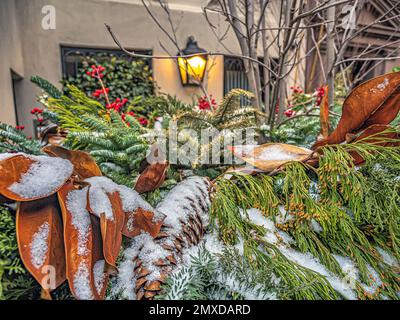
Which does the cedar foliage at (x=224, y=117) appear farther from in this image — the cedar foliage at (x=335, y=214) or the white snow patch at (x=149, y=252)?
the white snow patch at (x=149, y=252)

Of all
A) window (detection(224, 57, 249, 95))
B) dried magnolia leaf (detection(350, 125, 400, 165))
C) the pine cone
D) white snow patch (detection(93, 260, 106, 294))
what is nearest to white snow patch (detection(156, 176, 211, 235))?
the pine cone

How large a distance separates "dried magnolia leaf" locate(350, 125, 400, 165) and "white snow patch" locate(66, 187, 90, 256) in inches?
18.2

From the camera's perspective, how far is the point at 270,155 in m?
0.52

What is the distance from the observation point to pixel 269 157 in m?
0.52

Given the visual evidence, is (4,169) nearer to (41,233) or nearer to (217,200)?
(41,233)

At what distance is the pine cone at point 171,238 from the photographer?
32 cm

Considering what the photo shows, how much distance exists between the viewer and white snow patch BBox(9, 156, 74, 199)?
304 mm

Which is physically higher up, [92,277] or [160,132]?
[160,132]

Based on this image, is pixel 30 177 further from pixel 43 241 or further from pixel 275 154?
pixel 275 154

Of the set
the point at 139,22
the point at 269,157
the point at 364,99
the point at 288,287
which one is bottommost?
the point at 288,287

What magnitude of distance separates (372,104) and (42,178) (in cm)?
55

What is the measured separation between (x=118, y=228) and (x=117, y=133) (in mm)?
297

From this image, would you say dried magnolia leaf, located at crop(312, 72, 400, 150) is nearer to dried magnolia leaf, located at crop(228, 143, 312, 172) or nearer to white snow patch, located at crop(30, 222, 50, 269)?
dried magnolia leaf, located at crop(228, 143, 312, 172)

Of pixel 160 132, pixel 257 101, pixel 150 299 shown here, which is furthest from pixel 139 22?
pixel 150 299
